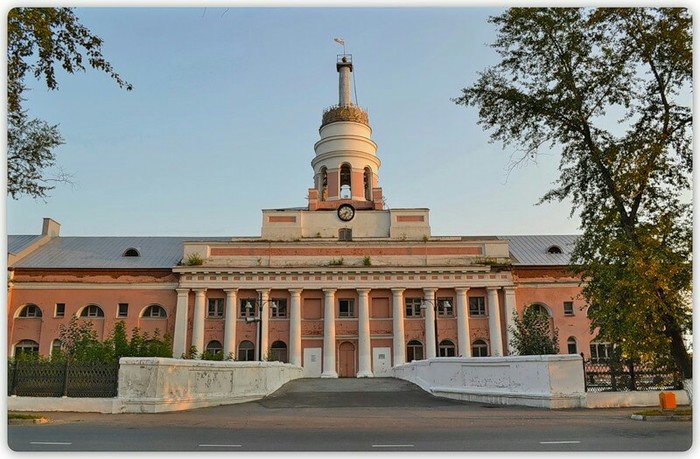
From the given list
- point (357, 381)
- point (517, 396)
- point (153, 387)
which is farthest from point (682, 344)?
point (357, 381)

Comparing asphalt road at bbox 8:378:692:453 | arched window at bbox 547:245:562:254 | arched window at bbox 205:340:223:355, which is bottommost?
asphalt road at bbox 8:378:692:453

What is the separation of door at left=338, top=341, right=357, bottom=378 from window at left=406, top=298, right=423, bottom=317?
4.24 meters

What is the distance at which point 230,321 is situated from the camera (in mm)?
37594

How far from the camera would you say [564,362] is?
511 inches

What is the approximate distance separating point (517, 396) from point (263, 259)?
1056 inches

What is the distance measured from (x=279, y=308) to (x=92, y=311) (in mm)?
11932

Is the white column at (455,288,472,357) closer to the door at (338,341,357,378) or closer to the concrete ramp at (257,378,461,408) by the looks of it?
the door at (338,341,357,378)

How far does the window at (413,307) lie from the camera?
127ft

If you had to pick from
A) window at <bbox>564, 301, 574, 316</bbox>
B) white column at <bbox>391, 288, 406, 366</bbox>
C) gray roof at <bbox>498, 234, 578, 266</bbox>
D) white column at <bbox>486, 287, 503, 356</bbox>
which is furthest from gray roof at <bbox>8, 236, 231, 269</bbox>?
window at <bbox>564, 301, 574, 316</bbox>

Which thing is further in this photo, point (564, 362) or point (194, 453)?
point (564, 362)

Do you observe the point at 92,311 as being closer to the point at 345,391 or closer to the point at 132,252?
the point at 132,252

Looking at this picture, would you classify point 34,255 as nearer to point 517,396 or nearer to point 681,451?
point 517,396

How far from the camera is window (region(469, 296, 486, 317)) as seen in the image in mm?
38750

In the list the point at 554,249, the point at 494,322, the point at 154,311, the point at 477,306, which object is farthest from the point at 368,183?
the point at 154,311
